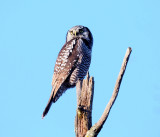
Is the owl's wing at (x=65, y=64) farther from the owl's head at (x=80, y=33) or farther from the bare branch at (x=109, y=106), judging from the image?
the bare branch at (x=109, y=106)

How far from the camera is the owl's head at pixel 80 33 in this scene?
753 cm

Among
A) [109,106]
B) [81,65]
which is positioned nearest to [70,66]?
[81,65]

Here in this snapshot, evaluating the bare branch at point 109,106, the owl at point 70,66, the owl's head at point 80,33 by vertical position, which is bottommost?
the bare branch at point 109,106

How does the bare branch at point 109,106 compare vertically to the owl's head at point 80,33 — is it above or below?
below

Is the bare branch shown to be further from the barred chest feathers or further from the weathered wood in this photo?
the barred chest feathers

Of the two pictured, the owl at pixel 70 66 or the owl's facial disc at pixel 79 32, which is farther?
the owl's facial disc at pixel 79 32

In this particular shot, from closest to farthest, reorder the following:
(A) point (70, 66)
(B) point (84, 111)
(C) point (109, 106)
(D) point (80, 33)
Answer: (C) point (109, 106) < (B) point (84, 111) < (A) point (70, 66) < (D) point (80, 33)

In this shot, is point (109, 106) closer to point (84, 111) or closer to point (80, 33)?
point (84, 111)

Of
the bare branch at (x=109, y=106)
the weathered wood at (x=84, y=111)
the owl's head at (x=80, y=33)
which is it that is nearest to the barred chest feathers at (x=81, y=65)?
the owl's head at (x=80, y=33)

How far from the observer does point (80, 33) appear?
756cm

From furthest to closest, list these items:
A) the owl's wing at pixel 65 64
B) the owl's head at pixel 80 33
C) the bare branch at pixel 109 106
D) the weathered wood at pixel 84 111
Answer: the owl's head at pixel 80 33 < the owl's wing at pixel 65 64 < the weathered wood at pixel 84 111 < the bare branch at pixel 109 106

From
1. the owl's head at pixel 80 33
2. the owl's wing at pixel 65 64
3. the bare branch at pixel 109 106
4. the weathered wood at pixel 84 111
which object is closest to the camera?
the bare branch at pixel 109 106

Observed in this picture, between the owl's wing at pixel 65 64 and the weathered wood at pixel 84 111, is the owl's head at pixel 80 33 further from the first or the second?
the weathered wood at pixel 84 111

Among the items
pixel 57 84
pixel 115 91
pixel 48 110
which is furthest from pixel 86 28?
pixel 115 91
